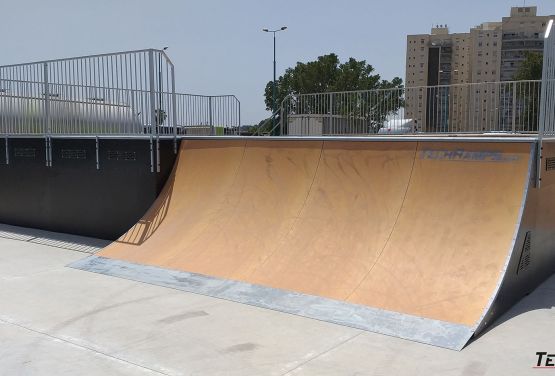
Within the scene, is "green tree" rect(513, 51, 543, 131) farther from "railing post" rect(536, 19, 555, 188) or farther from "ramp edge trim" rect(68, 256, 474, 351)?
"ramp edge trim" rect(68, 256, 474, 351)

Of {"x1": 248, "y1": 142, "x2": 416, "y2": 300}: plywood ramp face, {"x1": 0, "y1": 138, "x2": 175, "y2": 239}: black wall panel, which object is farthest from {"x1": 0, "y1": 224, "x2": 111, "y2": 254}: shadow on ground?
{"x1": 248, "y1": 142, "x2": 416, "y2": 300}: plywood ramp face

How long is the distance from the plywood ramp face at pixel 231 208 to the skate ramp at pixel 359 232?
25 mm

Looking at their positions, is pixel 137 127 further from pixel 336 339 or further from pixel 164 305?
pixel 336 339

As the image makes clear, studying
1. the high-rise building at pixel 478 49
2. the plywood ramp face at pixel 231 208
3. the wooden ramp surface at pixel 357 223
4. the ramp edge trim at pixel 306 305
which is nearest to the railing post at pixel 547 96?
the wooden ramp surface at pixel 357 223

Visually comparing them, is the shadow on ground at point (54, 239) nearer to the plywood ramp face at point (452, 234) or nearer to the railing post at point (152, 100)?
the railing post at point (152, 100)

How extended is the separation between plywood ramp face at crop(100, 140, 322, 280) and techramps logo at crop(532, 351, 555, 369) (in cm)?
384

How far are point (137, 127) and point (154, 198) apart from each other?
5.57 ft

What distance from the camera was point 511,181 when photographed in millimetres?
6531

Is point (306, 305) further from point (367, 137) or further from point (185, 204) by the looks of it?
point (185, 204)

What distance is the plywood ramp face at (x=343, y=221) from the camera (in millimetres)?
6863

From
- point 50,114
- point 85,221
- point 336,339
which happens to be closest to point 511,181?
point 336,339

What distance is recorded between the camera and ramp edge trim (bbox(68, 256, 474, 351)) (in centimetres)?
534

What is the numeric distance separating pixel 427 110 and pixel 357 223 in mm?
8241

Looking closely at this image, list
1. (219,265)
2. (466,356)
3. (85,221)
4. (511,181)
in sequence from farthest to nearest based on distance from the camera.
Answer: (85,221), (219,265), (511,181), (466,356)
